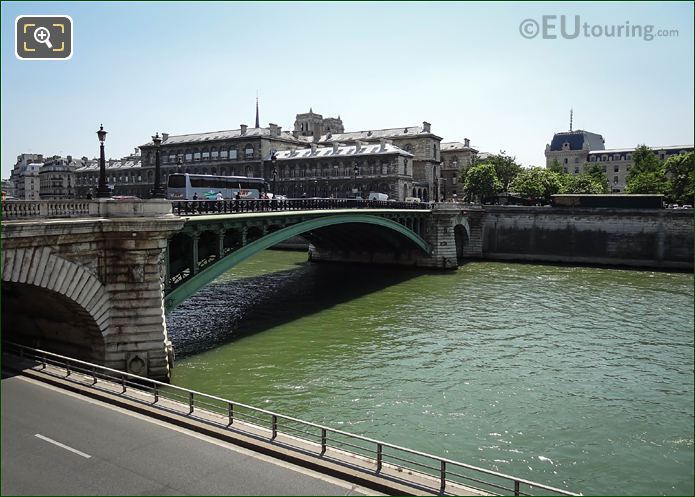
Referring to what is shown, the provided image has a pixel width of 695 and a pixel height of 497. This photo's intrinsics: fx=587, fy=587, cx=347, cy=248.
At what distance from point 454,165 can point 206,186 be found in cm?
8791

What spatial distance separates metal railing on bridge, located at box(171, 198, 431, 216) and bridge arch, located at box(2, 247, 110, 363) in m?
6.27

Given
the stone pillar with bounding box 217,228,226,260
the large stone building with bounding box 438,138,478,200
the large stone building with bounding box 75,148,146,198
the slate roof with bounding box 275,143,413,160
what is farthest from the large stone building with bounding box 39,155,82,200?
the stone pillar with bounding box 217,228,226,260

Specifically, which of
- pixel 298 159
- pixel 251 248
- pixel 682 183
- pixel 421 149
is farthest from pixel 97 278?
pixel 421 149

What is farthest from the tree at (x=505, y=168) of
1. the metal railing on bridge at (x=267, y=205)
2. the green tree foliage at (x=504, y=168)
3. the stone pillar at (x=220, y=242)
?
the stone pillar at (x=220, y=242)

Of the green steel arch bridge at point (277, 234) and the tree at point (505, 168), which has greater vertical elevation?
the tree at point (505, 168)

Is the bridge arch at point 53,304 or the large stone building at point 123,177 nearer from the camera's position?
the bridge arch at point 53,304

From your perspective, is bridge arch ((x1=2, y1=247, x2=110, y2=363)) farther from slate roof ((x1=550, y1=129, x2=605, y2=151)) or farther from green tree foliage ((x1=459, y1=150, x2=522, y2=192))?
slate roof ((x1=550, y1=129, x2=605, y2=151))

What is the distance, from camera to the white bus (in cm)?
5175

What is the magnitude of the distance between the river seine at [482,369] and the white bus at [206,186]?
1099 cm

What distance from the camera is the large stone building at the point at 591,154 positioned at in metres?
138

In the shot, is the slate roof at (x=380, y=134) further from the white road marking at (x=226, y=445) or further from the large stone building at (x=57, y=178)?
the white road marking at (x=226, y=445)

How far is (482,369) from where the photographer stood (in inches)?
977

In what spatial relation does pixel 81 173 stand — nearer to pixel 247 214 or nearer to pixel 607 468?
pixel 247 214

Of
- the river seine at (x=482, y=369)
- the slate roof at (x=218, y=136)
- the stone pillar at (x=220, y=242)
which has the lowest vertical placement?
the river seine at (x=482, y=369)
